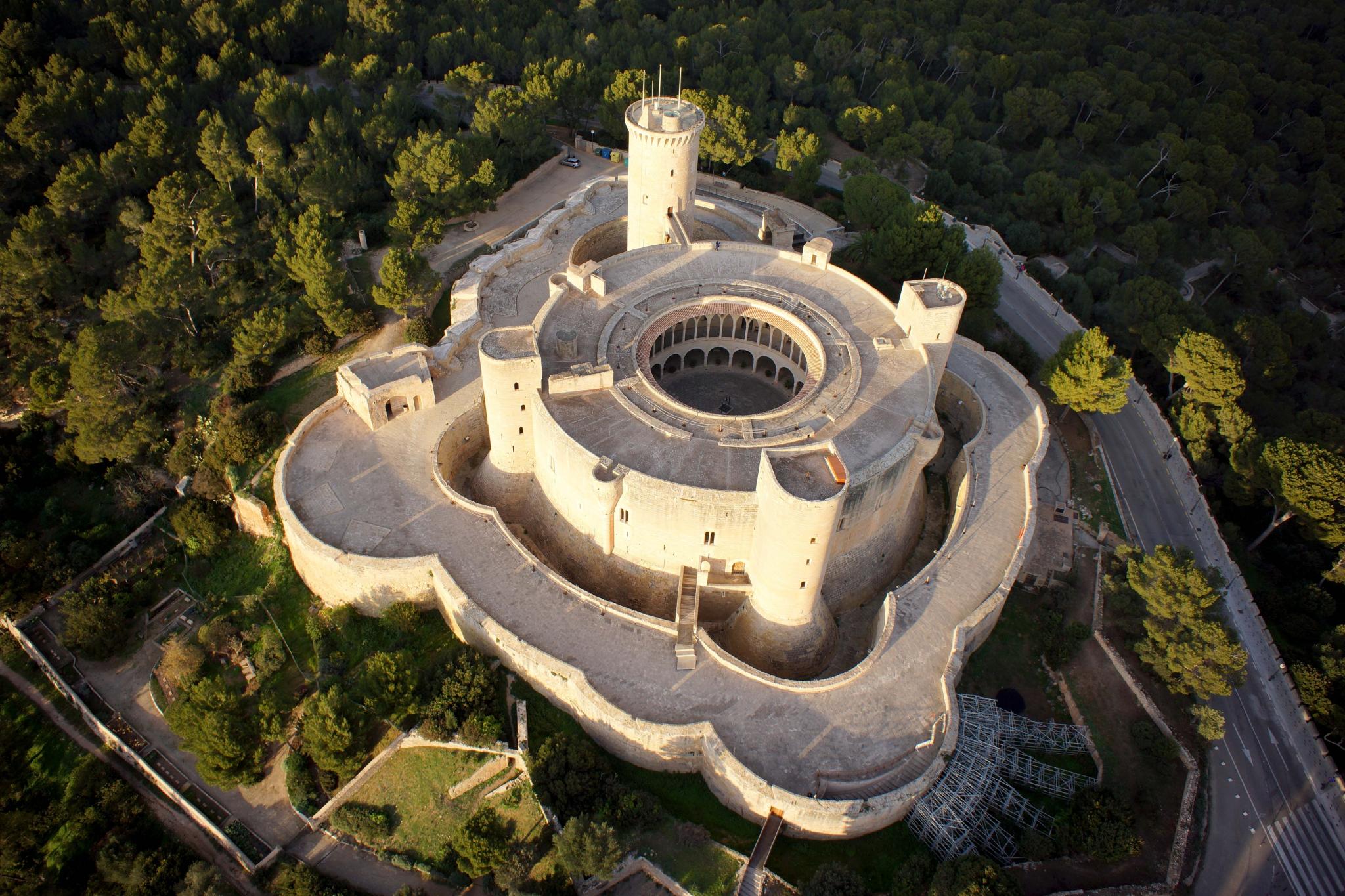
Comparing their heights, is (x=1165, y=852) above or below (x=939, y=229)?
below

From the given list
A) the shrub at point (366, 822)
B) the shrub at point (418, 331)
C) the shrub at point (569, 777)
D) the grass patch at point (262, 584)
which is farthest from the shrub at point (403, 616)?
the shrub at point (418, 331)

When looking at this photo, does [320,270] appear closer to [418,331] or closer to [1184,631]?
[418,331]

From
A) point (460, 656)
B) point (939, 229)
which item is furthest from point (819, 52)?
point (460, 656)

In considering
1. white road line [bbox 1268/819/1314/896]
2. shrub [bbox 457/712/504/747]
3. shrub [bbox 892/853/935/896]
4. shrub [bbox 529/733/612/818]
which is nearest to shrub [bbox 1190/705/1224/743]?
white road line [bbox 1268/819/1314/896]

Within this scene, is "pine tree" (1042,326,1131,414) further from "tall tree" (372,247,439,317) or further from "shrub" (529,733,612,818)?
"tall tree" (372,247,439,317)

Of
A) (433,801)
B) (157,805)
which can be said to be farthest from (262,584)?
(433,801)

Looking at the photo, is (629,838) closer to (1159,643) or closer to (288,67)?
(1159,643)
